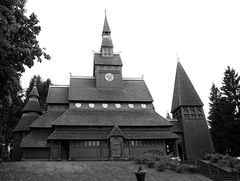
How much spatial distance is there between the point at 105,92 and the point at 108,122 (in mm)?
6989

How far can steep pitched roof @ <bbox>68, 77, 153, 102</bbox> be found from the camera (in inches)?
1401

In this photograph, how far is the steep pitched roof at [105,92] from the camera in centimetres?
3559

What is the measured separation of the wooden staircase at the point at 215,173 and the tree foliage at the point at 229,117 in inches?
441

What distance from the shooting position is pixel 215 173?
80.4ft

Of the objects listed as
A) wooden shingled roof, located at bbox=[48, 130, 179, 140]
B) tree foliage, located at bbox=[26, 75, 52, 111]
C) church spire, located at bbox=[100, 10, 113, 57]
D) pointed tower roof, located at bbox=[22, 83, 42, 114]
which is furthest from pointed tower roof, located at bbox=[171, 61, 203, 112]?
tree foliage, located at bbox=[26, 75, 52, 111]

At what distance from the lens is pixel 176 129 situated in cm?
3600

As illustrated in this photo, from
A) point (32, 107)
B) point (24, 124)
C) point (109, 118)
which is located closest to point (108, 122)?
point (109, 118)

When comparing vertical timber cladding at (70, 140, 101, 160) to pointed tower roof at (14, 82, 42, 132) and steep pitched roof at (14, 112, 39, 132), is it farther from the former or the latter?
steep pitched roof at (14, 112, 39, 132)

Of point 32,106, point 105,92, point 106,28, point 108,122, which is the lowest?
point 108,122

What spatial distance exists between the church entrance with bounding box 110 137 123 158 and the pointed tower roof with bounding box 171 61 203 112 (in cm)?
1264

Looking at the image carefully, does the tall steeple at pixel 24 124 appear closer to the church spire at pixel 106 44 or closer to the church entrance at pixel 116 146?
the church entrance at pixel 116 146

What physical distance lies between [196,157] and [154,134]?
7.28 m

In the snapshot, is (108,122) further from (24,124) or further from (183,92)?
(183,92)

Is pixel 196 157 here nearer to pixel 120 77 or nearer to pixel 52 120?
pixel 120 77
